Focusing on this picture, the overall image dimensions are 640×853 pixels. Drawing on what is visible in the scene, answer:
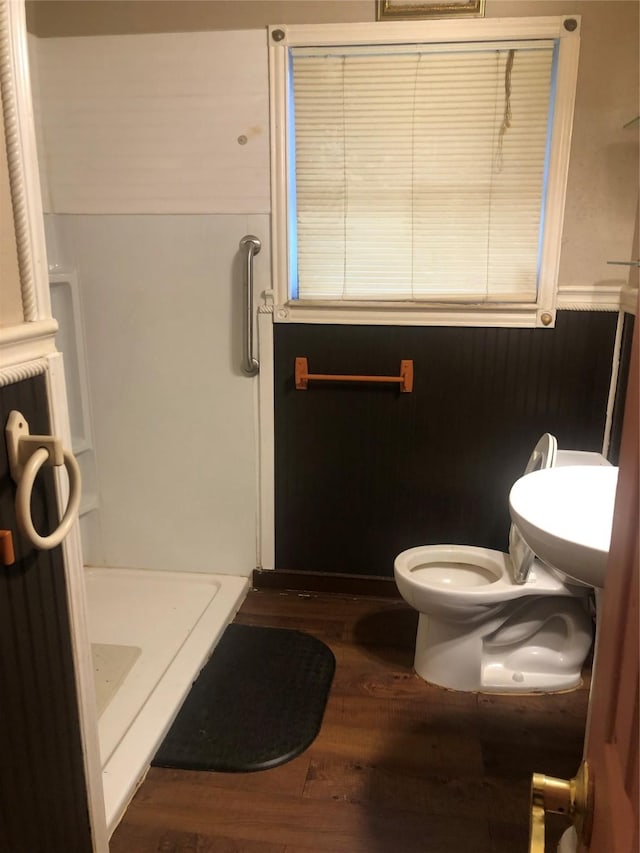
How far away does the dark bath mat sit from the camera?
181 cm

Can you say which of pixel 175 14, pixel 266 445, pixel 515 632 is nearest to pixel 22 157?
pixel 175 14

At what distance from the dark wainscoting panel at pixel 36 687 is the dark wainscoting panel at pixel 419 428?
1.40 m

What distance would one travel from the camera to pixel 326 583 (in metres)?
2.65

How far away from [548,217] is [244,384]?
120 centimetres

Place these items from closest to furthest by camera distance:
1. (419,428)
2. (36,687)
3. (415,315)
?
(36,687), (415,315), (419,428)

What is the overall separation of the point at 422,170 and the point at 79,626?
177 cm

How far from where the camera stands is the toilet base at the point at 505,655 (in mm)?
2082

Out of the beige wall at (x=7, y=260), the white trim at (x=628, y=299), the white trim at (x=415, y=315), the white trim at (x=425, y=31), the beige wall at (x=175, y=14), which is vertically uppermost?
the beige wall at (x=175, y=14)

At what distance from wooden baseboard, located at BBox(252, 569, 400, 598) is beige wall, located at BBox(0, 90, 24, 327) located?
5.96 feet

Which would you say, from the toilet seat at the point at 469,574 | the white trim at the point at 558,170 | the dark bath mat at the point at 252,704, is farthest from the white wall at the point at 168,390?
the white trim at the point at 558,170

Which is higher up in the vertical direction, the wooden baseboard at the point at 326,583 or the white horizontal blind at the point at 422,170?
the white horizontal blind at the point at 422,170

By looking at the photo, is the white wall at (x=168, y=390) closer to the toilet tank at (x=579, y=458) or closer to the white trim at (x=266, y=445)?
the white trim at (x=266, y=445)

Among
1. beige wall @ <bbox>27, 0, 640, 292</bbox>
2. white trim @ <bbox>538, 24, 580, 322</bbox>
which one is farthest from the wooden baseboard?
beige wall @ <bbox>27, 0, 640, 292</bbox>

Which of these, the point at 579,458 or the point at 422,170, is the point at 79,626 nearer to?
the point at 579,458
